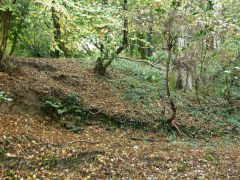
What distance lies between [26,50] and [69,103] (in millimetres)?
7185

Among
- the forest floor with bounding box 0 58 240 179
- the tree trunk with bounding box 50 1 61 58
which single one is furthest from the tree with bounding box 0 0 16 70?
the tree trunk with bounding box 50 1 61 58

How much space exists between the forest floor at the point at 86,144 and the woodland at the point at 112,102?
0.03m

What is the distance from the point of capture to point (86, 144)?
650cm

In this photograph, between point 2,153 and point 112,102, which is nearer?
point 2,153

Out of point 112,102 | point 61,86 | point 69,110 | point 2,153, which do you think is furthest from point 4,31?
point 112,102

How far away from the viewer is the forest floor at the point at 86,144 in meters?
5.09

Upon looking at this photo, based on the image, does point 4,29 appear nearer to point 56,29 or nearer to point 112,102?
point 56,29

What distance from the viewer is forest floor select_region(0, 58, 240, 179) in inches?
201

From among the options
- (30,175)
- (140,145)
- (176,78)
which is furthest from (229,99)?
(30,175)

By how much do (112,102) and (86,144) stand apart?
3022 millimetres

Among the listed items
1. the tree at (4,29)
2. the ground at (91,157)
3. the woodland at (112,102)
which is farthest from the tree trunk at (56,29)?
the ground at (91,157)

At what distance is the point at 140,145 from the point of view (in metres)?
7.30

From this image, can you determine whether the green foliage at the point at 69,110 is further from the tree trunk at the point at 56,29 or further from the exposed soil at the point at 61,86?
the tree trunk at the point at 56,29

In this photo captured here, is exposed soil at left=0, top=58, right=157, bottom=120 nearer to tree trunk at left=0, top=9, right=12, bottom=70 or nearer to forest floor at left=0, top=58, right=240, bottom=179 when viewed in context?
forest floor at left=0, top=58, right=240, bottom=179
